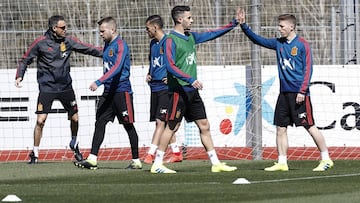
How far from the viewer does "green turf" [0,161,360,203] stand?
1029 cm

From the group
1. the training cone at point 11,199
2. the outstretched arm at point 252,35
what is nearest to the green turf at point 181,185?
the training cone at point 11,199

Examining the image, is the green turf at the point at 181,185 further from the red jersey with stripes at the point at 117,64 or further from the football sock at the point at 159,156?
the red jersey with stripes at the point at 117,64

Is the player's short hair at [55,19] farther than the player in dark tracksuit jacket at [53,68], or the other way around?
the player in dark tracksuit jacket at [53,68]

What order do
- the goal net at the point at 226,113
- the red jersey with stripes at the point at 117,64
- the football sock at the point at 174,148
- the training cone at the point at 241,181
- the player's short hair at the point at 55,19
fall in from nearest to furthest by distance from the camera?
1. the training cone at the point at 241,181
2. the red jersey with stripes at the point at 117,64
3. the player's short hair at the point at 55,19
4. the football sock at the point at 174,148
5. the goal net at the point at 226,113

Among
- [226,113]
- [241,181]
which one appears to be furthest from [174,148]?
[241,181]

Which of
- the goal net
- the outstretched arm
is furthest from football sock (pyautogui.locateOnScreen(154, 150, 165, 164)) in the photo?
the goal net

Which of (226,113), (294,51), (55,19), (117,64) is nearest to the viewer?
(294,51)

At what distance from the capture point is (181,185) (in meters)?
11.7

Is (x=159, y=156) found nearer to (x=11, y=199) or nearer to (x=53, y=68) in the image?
(x=53, y=68)

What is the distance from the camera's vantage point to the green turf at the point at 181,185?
33.8 ft

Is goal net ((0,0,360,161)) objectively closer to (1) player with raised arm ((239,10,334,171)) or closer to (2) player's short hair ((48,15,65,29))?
(2) player's short hair ((48,15,65,29))

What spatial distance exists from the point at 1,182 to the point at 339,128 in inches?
296

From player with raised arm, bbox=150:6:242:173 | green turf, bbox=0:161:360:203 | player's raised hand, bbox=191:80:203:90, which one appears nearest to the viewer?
green turf, bbox=0:161:360:203

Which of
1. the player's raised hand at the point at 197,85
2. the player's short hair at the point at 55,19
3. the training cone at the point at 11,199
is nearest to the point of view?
the training cone at the point at 11,199
